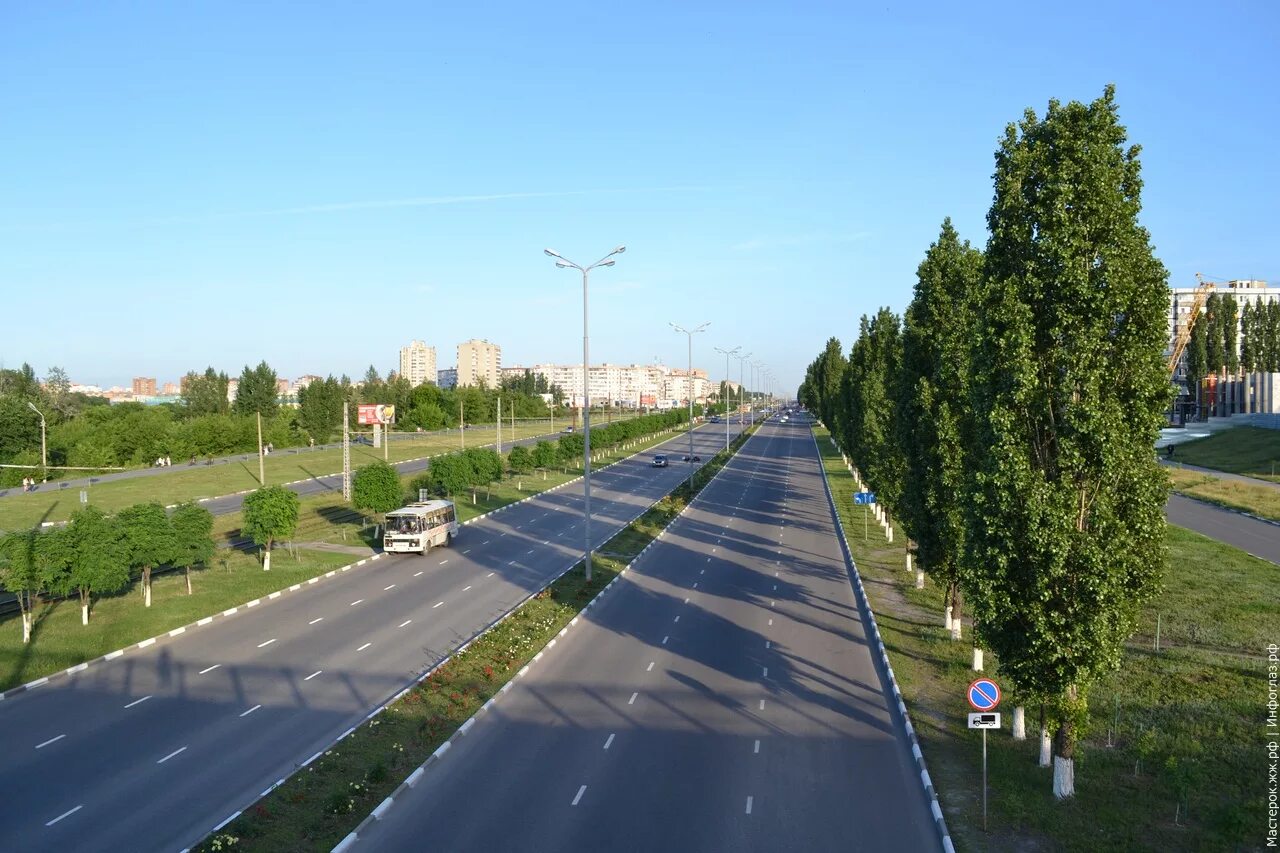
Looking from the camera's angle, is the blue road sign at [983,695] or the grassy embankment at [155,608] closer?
the blue road sign at [983,695]

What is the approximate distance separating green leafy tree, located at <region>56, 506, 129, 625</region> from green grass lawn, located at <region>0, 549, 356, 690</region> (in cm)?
126

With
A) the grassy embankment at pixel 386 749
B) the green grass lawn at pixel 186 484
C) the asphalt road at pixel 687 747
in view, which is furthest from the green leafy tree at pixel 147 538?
the asphalt road at pixel 687 747

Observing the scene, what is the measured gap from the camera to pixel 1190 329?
362ft

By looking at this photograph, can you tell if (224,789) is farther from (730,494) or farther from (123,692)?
(730,494)

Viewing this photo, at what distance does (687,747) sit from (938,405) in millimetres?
13142

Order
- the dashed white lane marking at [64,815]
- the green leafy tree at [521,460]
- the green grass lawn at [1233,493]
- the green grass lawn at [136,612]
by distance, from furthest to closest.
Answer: the green leafy tree at [521,460]
the green grass lawn at [1233,493]
the green grass lawn at [136,612]
the dashed white lane marking at [64,815]

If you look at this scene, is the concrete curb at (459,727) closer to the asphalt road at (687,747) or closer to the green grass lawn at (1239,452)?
the asphalt road at (687,747)

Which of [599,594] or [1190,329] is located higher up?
[1190,329]

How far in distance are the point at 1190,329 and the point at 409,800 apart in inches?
4831

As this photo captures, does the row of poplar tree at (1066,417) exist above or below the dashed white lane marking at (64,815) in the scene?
above

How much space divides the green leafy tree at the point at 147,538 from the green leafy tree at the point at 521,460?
1552 inches

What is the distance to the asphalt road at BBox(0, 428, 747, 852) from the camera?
14.3 meters

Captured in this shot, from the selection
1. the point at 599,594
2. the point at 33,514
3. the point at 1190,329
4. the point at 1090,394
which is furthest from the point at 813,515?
the point at 1190,329

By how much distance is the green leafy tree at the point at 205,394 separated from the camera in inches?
5172
